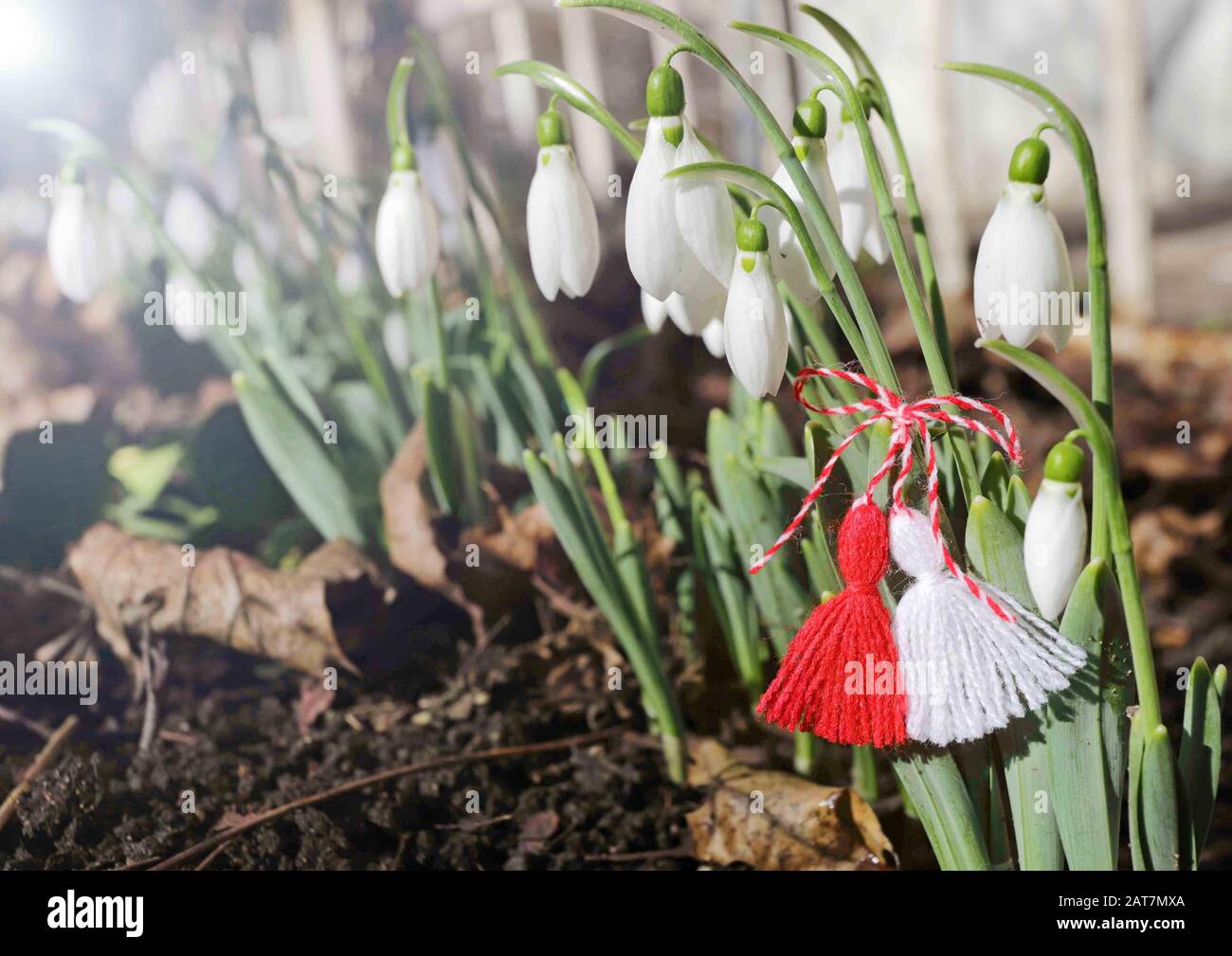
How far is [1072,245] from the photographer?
1.51 meters

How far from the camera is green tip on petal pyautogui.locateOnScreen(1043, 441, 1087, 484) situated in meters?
0.66

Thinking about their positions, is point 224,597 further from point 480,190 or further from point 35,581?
point 480,190

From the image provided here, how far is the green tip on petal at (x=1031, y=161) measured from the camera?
68 cm

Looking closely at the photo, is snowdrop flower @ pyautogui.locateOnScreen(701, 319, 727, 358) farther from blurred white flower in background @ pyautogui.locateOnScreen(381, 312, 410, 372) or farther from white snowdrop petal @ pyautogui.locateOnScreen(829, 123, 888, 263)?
blurred white flower in background @ pyautogui.locateOnScreen(381, 312, 410, 372)

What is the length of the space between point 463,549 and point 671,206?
1.84 ft

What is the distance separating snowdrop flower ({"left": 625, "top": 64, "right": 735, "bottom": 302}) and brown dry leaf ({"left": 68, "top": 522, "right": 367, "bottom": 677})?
1.92 feet

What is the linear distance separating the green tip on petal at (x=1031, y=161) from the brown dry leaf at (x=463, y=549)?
2.13 ft

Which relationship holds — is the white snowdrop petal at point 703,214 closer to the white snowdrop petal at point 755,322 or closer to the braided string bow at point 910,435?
the white snowdrop petal at point 755,322

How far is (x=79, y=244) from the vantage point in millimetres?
999

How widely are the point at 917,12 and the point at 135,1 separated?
0.94m

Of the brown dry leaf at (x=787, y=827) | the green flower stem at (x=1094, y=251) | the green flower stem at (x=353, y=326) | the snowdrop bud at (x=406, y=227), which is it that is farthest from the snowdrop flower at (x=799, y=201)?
the green flower stem at (x=353, y=326)

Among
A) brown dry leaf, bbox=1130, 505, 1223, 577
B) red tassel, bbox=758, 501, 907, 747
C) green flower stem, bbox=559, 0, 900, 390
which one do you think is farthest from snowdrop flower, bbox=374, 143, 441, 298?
brown dry leaf, bbox=1130, 505, 1223, 577
